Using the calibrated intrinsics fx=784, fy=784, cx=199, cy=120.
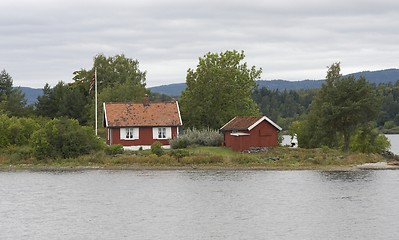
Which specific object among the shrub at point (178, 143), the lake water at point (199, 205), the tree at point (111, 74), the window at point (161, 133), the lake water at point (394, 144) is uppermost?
the tree at point (111, 74)

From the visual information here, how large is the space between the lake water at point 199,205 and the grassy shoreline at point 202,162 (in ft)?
4.43

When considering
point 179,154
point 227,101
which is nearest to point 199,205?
point 179,154

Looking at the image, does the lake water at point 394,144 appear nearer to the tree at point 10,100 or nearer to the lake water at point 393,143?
the lake water at point 393,143

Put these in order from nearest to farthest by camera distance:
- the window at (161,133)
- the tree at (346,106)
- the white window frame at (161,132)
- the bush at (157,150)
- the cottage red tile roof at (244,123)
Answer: the bush at (157,150) < the tree at (346,106) < the cottage red tile roof at (244,123) < the white window frame at (161,132) < the window at (161,133)

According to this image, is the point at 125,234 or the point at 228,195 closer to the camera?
the point at 125,234

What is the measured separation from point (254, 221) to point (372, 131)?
1590 inches

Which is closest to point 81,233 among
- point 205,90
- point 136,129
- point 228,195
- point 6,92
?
point 228,195

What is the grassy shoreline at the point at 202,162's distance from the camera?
60656 millimetres

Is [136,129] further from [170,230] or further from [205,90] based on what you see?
[170,230]

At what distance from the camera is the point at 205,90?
7506 cm

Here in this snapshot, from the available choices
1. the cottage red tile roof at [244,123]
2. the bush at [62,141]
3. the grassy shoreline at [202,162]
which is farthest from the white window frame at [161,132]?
the bush at [62,141]

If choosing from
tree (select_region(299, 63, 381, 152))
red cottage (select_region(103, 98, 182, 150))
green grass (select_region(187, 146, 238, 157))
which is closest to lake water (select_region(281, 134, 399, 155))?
tree (select_region(299, 63, 381, 152))

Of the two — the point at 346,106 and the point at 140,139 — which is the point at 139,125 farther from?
the point at 346,106

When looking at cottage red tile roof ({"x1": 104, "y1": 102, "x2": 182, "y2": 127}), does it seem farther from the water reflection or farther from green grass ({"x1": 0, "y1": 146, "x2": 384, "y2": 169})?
the water reflection
